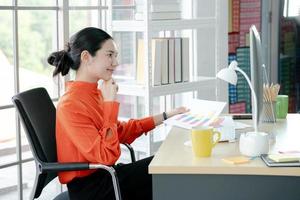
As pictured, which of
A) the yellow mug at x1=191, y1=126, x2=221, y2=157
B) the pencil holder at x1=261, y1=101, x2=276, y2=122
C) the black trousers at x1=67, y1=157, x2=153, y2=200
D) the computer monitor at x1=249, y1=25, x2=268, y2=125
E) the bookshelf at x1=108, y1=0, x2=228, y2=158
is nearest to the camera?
the yellow mug at x1=191, y1=126, x2=221, y2=157

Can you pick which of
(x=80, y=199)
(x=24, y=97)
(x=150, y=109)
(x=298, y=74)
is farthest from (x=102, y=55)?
(x=298, y=74)

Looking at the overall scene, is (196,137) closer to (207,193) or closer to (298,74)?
(207,193)

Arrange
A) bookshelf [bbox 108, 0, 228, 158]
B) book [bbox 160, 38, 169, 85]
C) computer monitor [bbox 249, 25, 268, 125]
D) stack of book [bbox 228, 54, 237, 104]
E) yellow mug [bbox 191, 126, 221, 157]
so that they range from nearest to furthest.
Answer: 1. yellow mug [bbox 191, 126, 221, 157]
2. computer monitor [bbox 249, 25, 268, 125]
3. bookshelf [bbox 108, 0, 228, 158]
4. book [bbox 160, 38, 169, 85]
5. stack of book [bbox 228, 54, 237, 104]

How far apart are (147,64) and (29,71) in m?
0.67

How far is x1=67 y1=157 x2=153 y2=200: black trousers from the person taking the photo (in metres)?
2.37

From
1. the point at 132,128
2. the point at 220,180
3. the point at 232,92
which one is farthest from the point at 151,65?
the point at 232,92

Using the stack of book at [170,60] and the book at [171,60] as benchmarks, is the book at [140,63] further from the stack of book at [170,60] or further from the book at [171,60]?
the book at [171,60]

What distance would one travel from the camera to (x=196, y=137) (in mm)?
2098

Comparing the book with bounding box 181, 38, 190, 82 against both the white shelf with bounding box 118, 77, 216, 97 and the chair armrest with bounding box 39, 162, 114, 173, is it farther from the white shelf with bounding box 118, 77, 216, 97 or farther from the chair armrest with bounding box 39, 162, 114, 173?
the chair armrest with bounding box 39, 162, 114, 173

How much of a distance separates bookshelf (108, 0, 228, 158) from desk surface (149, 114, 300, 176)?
84cm

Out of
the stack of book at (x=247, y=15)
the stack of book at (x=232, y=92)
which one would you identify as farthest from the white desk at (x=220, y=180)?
the stack of book at (x=247, y=15)

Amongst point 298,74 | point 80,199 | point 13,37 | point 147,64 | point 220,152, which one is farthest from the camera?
point 298,74

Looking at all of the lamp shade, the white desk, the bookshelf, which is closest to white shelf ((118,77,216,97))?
the bookshelf

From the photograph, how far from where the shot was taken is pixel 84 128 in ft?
7.49
